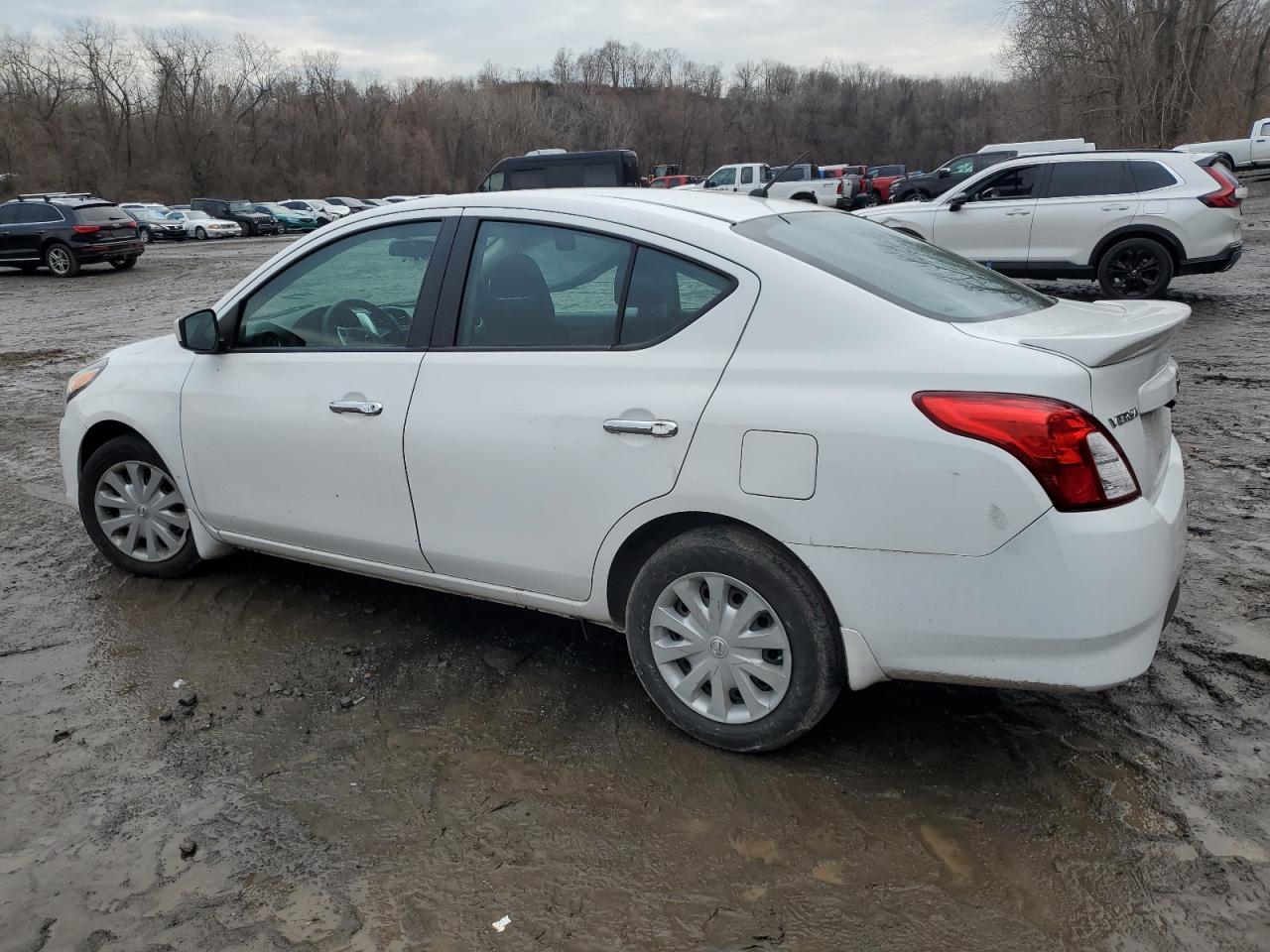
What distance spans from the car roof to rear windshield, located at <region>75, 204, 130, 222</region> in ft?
74.5

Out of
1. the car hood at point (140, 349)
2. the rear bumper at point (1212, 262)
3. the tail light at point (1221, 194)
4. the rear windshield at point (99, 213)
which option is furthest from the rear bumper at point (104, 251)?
the tail light at point (1221, 194)

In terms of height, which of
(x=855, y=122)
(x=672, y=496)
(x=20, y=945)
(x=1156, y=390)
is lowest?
(x=20, y=945)

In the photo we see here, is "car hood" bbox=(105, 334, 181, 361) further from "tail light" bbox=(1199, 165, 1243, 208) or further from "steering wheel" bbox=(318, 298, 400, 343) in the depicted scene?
"tail light" bbox=(1199, 165, 1243, 208)

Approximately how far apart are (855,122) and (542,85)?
38841mm

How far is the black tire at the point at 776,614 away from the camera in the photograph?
278cm

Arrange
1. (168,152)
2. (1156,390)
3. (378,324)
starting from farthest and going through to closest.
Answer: (168,152) → (378,324) → (1156,390)

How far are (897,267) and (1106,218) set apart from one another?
31.5ft

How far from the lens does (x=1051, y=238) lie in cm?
1184

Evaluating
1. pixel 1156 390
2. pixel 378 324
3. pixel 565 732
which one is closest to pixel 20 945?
pixel 565 732

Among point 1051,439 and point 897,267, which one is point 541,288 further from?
point 1051,439

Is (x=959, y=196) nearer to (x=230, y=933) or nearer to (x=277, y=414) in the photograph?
(x=277, y=414)

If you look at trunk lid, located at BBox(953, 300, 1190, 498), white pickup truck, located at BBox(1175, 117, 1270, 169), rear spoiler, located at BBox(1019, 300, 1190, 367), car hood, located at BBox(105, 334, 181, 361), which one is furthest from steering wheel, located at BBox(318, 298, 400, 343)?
white pickup truck, located at BBox(1175, 117, 1270, 169)

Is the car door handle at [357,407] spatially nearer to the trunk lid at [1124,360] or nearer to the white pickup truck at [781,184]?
the trunk lid at [1124,360]

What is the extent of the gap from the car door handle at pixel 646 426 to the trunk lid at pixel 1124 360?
82 centimetres
